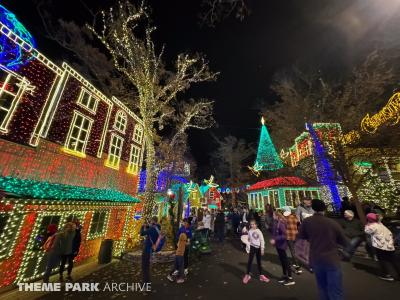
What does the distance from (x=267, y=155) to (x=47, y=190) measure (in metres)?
21.2

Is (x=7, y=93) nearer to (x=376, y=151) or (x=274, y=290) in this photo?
(x=274, y=290)

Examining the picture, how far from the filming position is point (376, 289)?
525 centimetres

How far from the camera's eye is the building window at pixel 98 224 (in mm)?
9547

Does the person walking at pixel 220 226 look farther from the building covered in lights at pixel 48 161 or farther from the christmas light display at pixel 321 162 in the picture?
the christmas light display at pixel 321 162

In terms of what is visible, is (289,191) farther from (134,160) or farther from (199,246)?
(134,160)

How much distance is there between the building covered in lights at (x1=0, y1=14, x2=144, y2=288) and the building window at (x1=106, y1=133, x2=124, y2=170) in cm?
7

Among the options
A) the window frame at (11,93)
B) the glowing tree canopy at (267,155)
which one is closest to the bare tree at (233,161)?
the glowing tree canopy at (267,155)

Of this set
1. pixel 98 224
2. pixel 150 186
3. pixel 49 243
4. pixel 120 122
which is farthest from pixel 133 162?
pixel 49 243

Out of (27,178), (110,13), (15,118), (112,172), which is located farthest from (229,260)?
(110,13)

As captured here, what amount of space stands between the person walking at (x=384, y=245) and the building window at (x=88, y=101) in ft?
40.9

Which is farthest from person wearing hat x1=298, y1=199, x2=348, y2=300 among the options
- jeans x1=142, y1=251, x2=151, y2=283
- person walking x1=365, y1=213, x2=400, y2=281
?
jeans x1=142, y1=251, x2=151, y2=283

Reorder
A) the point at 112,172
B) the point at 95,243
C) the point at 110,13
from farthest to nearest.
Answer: the point at 112,172, the point at 110,13, the point at 95,243

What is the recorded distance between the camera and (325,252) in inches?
134

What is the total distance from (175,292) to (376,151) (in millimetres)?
14105
